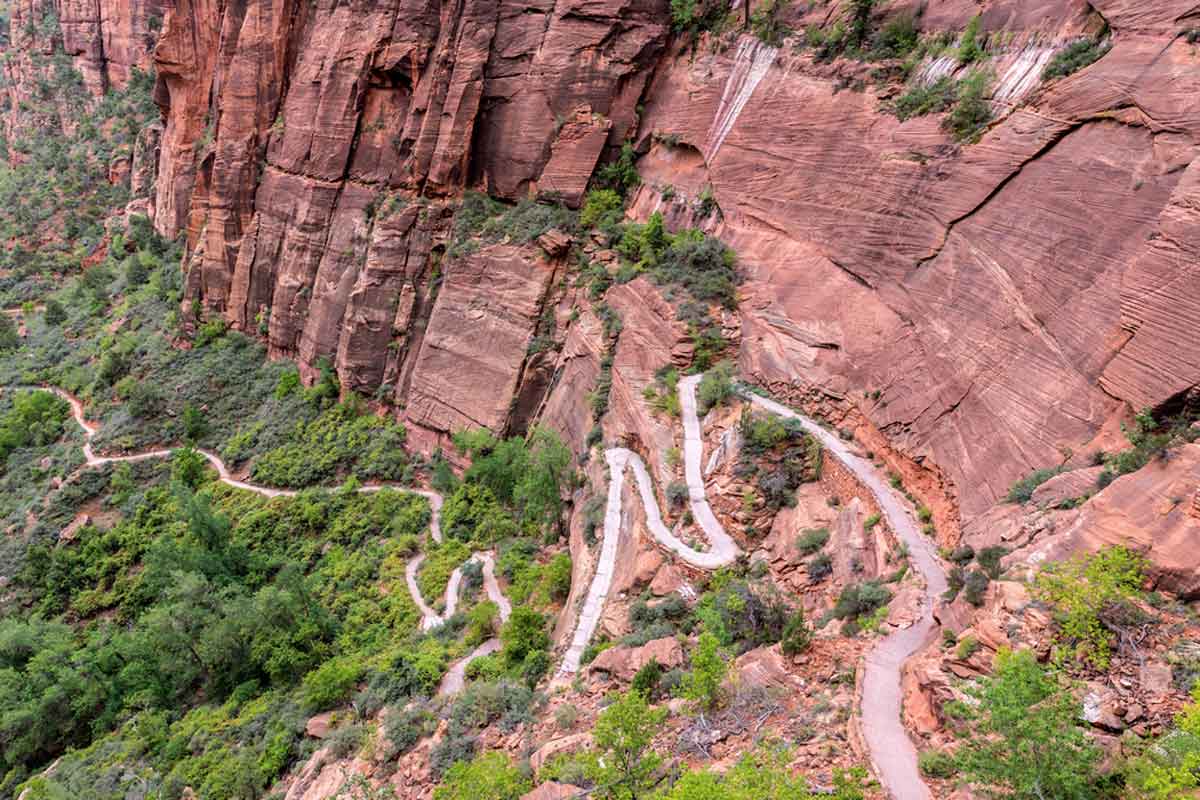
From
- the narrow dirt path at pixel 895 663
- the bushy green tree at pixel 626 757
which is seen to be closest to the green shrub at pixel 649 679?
the bushy green tree at pixel 626 757

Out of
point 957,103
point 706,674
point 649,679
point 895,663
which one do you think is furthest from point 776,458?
point 957,103

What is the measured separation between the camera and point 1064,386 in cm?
1519

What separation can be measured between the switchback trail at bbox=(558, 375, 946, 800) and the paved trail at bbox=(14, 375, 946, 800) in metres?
0.02

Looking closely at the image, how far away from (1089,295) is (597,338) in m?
18.9

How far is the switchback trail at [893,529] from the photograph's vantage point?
10.3 m

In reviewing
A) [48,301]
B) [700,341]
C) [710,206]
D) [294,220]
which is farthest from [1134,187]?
[48,301]

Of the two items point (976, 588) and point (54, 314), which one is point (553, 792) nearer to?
point (976, 588)

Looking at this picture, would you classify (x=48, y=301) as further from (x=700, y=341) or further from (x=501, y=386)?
(x=700, y=341)

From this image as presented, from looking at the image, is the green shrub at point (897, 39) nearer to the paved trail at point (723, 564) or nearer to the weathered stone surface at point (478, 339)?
the paved trail at point (723, 564)

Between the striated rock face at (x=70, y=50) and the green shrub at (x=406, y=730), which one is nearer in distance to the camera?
the green shrub at (x=406, y=730)

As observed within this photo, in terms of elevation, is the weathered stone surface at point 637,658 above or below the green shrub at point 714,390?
below

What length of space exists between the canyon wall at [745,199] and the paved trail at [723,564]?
116cm

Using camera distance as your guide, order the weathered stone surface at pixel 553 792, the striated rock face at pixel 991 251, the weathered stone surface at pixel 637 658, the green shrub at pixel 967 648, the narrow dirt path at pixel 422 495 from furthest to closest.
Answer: the narrow dirt path at pixel 422 495 → the weathered stone surface at pixel 637 658 → the striated rock face at pixel 991 251 → the weathered stone surface at pixel 553 792 → the green shrub at pixel 967 648

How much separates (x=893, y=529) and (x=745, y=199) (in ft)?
58.8
